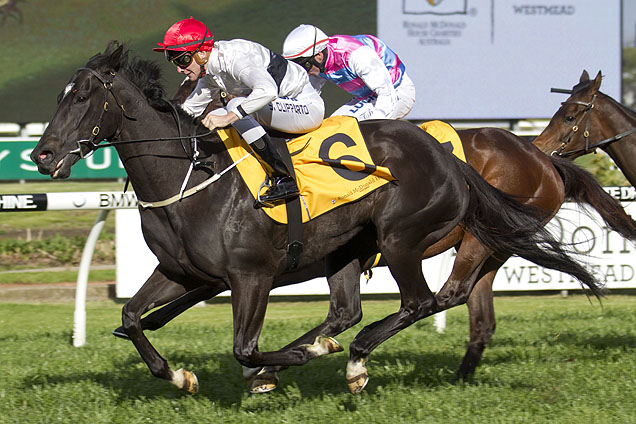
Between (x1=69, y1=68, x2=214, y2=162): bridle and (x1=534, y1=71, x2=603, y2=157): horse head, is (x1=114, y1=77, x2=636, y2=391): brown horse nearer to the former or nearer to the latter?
(x1=534, y1=71, x2=603, y2=157): horse head

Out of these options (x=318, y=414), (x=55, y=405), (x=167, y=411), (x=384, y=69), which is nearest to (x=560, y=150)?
(x=384, y=69)

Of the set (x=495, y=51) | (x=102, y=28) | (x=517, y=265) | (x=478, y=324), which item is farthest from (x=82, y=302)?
(x=495, y=51)

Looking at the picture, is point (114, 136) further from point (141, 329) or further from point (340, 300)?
point (340, 300)

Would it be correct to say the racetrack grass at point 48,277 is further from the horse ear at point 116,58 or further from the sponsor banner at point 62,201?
the horse ear at point 116,58

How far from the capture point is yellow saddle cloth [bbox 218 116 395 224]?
13.1 feet

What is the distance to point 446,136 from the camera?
16.4ft

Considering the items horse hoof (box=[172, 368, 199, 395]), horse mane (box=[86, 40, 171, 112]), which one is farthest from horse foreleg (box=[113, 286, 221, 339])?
horse mane (box=[86, 40, 171, 112])

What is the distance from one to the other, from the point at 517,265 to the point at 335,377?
3.32 m

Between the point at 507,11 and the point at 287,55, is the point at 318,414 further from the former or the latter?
the point at 507,11

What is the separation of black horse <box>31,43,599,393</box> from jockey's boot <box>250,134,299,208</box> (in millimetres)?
89

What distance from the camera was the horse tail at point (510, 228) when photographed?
4.56m

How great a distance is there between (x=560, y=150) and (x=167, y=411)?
3080mm

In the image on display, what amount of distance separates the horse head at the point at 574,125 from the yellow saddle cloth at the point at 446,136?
91cm

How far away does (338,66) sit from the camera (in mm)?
5125
